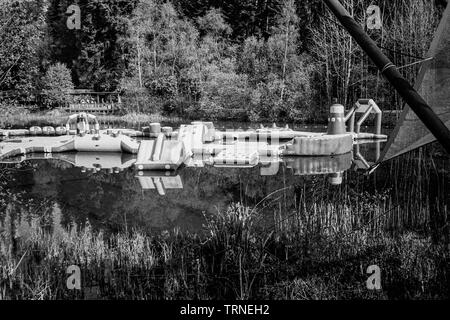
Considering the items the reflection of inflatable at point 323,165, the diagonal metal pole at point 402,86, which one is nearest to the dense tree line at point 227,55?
the reflection of inflatable at point 323,165

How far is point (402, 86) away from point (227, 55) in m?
25.8

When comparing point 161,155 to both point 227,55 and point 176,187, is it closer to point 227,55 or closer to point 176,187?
point 176,187

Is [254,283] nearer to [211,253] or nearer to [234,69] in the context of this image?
[211,253]

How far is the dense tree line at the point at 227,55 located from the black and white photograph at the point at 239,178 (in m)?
0.13

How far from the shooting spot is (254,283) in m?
4.32

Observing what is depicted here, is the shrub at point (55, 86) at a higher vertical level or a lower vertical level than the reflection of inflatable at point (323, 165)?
higher

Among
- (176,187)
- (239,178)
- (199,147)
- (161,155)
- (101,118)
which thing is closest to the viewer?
(176,187)

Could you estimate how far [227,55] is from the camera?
2814 cm

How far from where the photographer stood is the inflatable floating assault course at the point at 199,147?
12023 millimetres

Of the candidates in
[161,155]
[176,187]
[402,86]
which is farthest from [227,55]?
[402,86]

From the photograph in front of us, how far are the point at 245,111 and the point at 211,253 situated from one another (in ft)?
69.4

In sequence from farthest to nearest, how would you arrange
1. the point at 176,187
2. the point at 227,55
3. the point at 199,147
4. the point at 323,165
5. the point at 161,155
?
1. the point at 227,55
2. the point at 199,147
3. the point at 323,165
4. the point at 161,155
5. the point at 176,187

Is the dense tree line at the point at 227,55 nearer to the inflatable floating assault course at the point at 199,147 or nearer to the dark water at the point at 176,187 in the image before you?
the inflatable floating assault course at the point at 199,147

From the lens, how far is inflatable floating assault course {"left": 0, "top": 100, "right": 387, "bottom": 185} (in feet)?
39.4
